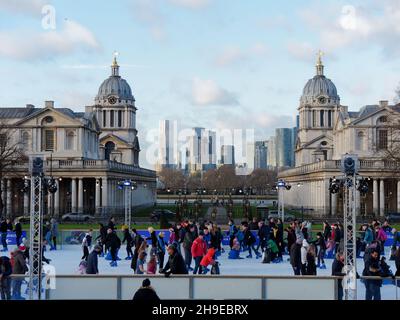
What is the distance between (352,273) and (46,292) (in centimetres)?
620

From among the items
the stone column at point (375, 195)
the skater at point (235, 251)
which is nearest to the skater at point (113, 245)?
the skater at point (235, 251)

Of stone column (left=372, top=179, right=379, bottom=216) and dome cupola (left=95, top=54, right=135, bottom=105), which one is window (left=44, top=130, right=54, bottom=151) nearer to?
stone column (left=372, top=179, right=379, bottom=216)

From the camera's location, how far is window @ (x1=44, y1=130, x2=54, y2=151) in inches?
3538

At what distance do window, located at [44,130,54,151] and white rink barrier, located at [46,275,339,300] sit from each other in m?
77.6

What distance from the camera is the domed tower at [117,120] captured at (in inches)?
5266

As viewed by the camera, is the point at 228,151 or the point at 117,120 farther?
the point at 117,120

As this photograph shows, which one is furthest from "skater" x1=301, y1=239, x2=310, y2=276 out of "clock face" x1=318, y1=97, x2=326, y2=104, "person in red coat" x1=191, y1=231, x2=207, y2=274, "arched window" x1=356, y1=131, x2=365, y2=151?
"clock face" x1=318, y1=97, x2=326, y2=104

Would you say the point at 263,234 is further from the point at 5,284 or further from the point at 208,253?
the point at 5,284

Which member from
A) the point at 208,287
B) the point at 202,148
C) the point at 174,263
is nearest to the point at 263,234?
the point at 174,263

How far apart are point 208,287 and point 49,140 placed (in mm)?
79016

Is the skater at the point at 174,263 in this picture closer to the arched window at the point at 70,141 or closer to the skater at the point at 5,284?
the skater at the point at 5,284

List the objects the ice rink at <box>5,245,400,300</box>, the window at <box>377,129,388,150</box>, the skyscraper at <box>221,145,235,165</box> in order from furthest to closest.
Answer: the window at <box>377,129,388,150</box>
the skyscraper at <box>221,145,235,165</box>
the ice rink at <box>5,245,400,300</box>

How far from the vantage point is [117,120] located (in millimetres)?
137250
